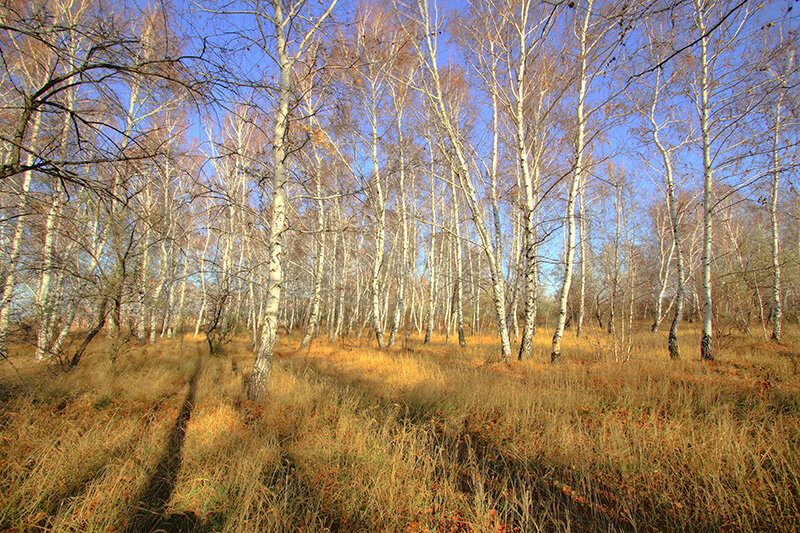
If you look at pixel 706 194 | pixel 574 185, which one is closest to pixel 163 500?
pixel 574 185

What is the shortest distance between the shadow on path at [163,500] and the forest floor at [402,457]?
2cm

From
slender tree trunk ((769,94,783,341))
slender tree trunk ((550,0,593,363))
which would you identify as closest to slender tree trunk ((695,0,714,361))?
slender tree trunk ((550,0,593,363))

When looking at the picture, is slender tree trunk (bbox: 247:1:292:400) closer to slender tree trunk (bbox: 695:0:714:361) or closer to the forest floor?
the forest floor

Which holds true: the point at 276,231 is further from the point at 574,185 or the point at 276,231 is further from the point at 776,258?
the point at 776,258

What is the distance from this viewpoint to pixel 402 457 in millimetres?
2930

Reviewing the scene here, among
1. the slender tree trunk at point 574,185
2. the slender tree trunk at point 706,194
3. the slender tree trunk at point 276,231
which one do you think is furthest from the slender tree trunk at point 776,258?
the slender tree trunk at point 276,231

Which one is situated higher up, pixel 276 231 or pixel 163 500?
pixel 276 231

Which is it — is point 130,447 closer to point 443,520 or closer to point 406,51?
point 443,520

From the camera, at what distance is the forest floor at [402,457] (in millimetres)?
2205

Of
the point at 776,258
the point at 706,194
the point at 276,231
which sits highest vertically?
the point at 706,194

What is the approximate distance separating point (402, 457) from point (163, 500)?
205 cm

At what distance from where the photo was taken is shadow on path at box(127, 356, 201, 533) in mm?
2273

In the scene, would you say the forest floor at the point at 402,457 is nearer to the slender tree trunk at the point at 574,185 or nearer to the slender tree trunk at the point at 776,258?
the slender tree trunk at the point at 574,185

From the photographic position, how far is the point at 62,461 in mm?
2775
